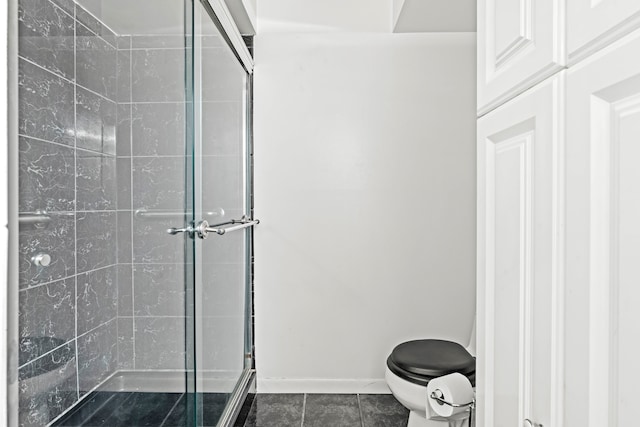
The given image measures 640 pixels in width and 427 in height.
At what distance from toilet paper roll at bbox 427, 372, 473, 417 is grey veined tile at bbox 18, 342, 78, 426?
109 cm

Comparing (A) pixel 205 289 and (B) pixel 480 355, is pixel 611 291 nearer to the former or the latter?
(B) pixel 480 355

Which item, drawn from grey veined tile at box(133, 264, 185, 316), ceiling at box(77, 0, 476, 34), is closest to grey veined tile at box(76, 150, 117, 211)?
grey veined tile at box(133, 264, 185, 316)

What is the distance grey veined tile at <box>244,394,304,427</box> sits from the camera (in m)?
2.31

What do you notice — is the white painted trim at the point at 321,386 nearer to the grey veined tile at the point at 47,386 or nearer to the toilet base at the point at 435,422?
the toilet base at the point at 435,422

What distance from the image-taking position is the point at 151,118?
138 centimetres

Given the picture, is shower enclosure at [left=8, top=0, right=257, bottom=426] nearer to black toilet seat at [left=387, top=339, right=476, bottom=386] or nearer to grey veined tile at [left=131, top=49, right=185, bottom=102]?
grey veined tile at [left=131, top=49, right=185, bottom=102]

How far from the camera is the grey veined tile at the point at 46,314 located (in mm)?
921

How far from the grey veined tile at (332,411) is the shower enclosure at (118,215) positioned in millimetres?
505

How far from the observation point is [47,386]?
3.34 feet

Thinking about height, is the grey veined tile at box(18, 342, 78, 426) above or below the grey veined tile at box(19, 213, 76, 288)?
below

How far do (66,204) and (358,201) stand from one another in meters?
1.73

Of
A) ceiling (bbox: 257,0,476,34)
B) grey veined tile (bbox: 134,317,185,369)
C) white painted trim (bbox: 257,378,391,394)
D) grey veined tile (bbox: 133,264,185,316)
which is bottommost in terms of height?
white painted trim (bbox: 257,378,391,394)

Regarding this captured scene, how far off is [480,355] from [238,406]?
5.00ft

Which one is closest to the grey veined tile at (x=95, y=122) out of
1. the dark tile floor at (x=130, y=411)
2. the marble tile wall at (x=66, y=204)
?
the marble tile wall at (x=66, y=204)
